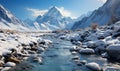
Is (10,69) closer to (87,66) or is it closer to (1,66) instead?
(1,66)

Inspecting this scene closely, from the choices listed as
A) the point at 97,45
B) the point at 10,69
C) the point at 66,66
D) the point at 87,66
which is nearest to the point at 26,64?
the point at 10,69

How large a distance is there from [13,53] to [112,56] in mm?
15336

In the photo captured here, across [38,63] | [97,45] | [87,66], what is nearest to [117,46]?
[87,66]

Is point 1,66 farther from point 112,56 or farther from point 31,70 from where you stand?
point 112,56

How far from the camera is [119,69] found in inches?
938

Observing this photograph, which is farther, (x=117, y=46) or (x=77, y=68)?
(x=117, y=46)

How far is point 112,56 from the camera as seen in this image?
3095 cm

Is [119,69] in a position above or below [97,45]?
below

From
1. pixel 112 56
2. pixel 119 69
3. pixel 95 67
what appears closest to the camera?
pixel 119 69

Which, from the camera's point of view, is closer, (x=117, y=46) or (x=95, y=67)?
(x=95, y=67)

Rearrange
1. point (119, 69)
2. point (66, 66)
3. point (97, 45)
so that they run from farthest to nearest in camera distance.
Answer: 1. point (97, 45)
2. point (66, 66)
3. point (119, 69)

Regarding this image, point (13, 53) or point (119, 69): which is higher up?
point (13, 53)

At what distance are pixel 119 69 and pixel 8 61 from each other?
1469cm

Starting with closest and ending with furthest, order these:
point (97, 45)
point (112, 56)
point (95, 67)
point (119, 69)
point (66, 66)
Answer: point (119, 69) < point (95, 67) < point (66, 66) < point (112, 56) < point (97, 45)
